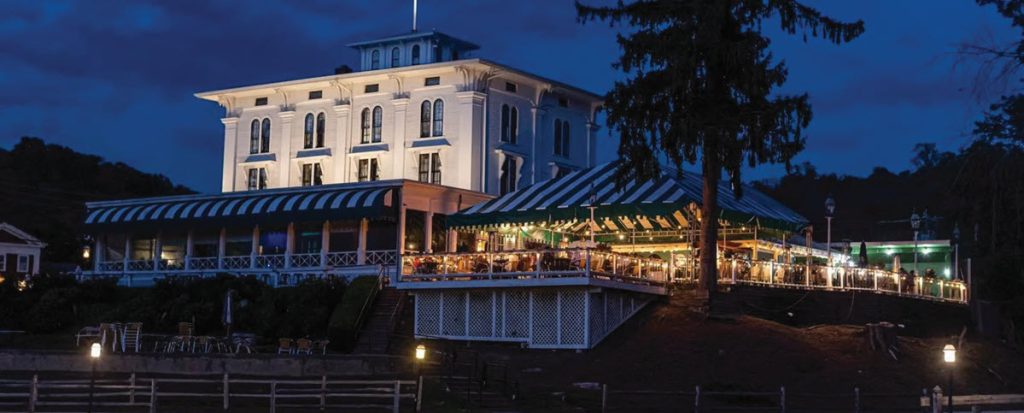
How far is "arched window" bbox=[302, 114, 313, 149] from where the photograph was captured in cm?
6519

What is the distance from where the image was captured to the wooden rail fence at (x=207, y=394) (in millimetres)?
30781

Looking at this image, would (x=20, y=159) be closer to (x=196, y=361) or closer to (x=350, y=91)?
(x=350, y=91)

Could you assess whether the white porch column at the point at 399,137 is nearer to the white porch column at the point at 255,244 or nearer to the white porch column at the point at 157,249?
the white porch column at the point at 255,244

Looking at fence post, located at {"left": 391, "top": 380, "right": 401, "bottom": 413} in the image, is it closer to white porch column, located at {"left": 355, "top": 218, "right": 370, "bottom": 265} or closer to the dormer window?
white porch column, located at {"left": 355, "top": 218, "right": 370, "bottom": 265}

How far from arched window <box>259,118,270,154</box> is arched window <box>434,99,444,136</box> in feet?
32.9

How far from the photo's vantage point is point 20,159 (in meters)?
138

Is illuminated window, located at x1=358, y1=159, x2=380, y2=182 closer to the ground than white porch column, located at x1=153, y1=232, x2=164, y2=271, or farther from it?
farther from it

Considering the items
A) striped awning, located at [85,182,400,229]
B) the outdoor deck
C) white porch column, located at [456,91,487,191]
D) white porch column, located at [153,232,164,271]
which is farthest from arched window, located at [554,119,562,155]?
the outdoor deck

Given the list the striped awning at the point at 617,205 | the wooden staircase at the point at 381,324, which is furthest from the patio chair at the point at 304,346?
the striped awning at the point at 617,205

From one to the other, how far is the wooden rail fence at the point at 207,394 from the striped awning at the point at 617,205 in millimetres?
Answer: 12717

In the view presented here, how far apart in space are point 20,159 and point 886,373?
391 ft

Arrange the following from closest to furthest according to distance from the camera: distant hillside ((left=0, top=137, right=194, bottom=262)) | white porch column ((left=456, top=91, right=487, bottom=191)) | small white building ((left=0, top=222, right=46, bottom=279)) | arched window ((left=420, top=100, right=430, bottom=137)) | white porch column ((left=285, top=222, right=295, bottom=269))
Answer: white porch column ((left=285, top=222, right=295, bottom=269)) < white porch column ((left=456, top=91, right=487, bottom=191)) < arched window ((left=420, top=100, right=430, bottom=137)) < small white building ((left=0, top=222, right=46, bottom=279)) < distant hillside ((left=0, top=137, right=194, bottom=262))

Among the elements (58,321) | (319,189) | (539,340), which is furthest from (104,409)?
(319,189)

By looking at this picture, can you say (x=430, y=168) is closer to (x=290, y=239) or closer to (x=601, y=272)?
(x=290, y=239)
